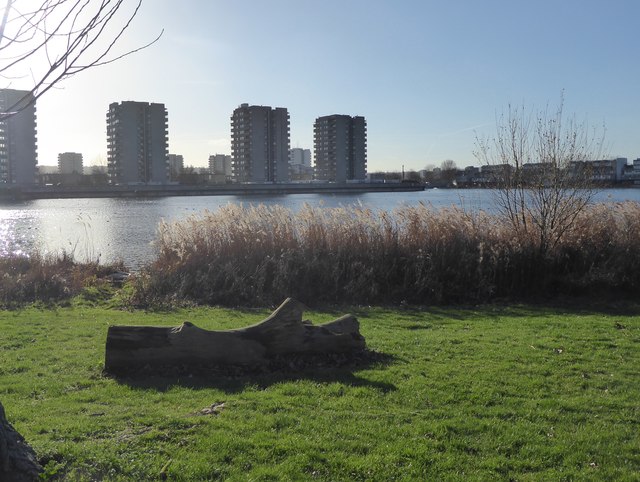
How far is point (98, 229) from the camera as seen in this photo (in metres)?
35.8

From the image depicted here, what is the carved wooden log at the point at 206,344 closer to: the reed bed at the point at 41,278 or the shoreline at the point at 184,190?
the reed bed at the point at 41,278

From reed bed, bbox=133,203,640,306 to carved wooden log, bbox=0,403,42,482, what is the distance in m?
9.60

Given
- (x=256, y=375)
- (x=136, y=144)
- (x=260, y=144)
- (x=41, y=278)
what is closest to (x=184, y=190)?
(x=136, y=144)

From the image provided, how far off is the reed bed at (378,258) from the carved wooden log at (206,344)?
6329 millimetres

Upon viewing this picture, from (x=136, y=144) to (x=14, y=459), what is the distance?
11192 cm

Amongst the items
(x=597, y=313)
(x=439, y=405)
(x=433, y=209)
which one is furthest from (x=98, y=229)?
(x=439, y=405)

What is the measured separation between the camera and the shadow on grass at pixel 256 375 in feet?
20.6

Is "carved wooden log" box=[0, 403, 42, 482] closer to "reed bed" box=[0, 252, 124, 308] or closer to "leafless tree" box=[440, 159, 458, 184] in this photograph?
"reed bed" box=[0, 252, 124, 308]

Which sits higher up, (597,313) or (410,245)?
(410,245)

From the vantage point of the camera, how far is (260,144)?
4801 inches

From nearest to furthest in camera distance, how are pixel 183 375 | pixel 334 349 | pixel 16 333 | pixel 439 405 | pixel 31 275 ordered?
1. pixel 439 405
2. pixel 183 375
3. pixel 334 349
4. pixel 16 333
5. pixel 31 275

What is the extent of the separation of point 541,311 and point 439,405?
7840 mm

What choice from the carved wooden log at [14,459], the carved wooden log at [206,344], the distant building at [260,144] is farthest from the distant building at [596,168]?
the distant building at [260,144]

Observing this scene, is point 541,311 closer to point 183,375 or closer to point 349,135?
point 183,375
